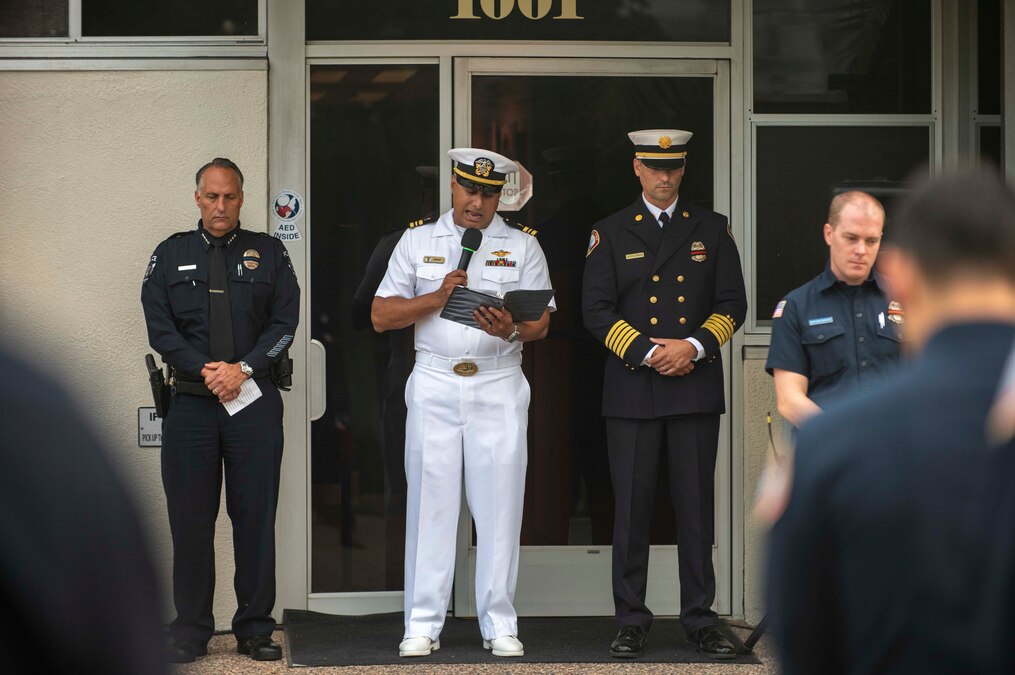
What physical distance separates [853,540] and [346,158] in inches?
207

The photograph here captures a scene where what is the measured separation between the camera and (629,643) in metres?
5.85

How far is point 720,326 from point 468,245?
113 centimetres

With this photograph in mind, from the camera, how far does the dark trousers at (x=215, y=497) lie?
231 inches

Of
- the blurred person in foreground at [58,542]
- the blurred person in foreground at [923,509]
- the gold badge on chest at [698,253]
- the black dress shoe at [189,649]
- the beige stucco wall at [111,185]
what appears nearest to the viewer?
the blurred person in foreground at [58,542]

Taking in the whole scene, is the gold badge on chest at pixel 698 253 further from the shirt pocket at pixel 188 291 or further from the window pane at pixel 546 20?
the shirt pocket at pixel 188 291

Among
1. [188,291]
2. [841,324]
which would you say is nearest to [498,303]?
[188,291]

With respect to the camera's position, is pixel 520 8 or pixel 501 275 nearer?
pixel 501 275

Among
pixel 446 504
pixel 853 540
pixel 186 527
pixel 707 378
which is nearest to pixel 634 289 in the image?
pixel 707 378

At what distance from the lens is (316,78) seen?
657cm

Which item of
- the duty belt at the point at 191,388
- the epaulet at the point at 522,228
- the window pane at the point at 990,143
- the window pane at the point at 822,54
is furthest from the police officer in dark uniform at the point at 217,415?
the window pane at the point at 990,143

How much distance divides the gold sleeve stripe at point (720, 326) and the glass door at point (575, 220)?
0.85m

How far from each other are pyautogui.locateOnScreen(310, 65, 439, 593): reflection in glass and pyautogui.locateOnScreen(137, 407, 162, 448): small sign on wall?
28.5 inches

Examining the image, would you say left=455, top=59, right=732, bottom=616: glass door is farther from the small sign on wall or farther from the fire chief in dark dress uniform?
the small sign on wall

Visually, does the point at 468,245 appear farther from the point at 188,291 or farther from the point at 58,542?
the point at 58,542
